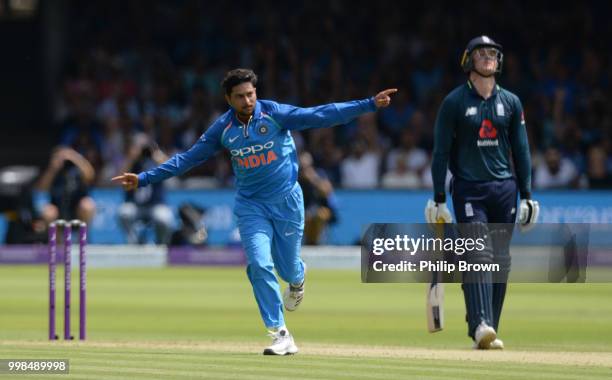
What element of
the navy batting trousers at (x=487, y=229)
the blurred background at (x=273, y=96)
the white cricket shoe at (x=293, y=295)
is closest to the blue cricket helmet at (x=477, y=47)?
the navy batting trousers at (x=487, y=229)

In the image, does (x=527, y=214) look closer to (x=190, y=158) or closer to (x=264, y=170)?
(x=264, y=170)

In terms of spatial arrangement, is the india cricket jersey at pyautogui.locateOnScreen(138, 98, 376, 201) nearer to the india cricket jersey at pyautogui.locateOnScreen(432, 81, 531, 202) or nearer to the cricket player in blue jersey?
the cricket player in blue jersey

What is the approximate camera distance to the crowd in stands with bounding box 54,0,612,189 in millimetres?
22047

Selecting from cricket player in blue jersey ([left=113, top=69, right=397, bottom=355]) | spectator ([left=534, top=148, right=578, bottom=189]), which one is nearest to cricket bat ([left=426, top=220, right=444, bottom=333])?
cricket player in blue jersey ([left=113, top=69, right=397, bottom=355])

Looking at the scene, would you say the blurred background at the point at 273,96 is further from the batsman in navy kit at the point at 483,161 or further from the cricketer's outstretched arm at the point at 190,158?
the cricketer's outstretched arm at the point at 190,158

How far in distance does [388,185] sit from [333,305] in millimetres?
7030

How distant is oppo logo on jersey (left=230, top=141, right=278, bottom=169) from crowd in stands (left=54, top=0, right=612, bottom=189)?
11.6 m

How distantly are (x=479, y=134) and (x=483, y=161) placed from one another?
185 millimetres

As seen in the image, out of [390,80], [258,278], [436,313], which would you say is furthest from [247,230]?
[390,80]

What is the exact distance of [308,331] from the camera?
12.2m

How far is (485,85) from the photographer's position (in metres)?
10.5

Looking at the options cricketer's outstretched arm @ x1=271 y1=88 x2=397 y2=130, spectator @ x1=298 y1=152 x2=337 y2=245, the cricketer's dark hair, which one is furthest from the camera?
spectator @ x1=298 y1=152 x2=337 y2=245

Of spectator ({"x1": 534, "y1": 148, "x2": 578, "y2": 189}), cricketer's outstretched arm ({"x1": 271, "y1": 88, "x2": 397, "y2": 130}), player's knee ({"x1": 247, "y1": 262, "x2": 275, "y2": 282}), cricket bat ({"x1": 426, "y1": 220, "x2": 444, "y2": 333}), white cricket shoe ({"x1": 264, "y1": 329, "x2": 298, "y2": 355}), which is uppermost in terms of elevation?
spectator ({"x1": 534, "y1": 148, "x2": 578, "y2": 189})

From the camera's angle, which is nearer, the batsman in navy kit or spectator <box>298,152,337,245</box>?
the batsman in navy kit
